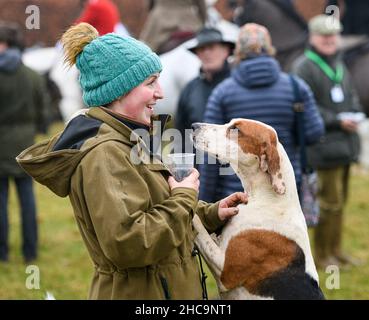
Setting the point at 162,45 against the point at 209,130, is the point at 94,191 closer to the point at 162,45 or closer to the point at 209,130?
the point at 209,130

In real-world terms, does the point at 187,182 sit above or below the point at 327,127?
above

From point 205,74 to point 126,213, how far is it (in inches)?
129

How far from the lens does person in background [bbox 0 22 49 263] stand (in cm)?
683

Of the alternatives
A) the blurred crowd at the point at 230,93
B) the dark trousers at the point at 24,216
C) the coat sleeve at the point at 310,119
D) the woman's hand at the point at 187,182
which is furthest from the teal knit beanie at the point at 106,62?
the dark trousers at the point at 24,216

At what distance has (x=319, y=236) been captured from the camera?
6801 mm

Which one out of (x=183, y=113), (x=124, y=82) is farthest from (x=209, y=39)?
(x=124, y=82)

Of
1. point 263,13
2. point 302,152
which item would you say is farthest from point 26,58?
point 302,152

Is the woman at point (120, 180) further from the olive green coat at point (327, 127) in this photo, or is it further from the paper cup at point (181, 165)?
the olive green coat at point (327, 127)

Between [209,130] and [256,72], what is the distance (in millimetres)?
1888

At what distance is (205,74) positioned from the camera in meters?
5.75

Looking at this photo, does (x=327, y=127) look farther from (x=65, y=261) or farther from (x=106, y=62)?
(x=106, y=62)

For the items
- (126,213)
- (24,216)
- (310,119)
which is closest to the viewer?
(126,213)

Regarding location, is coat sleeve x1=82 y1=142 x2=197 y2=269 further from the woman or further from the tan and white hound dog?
the tan and white hound dog

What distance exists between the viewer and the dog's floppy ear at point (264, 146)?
305 cm
